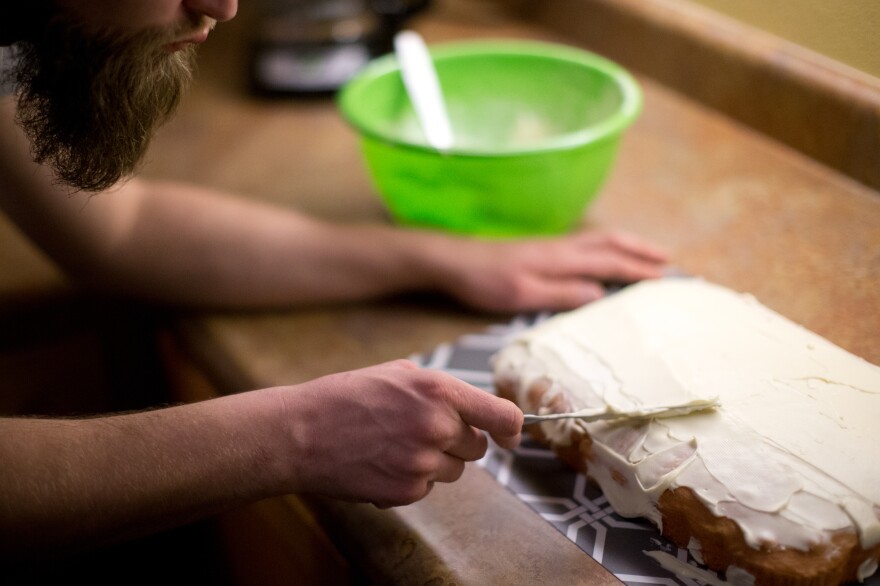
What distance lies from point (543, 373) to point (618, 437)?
0.31 ft

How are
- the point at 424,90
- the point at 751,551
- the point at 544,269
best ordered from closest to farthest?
the point at 751,551
the point at 544,269
the point at 424,90

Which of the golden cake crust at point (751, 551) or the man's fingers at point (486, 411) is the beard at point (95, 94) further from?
the golden cake crust at point (751, 551)

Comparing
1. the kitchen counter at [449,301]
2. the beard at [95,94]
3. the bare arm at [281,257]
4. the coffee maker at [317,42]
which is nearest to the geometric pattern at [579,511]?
the kitchen counter at [449,301]

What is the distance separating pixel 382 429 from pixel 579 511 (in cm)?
17

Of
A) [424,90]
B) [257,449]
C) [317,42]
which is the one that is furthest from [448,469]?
[317,42]

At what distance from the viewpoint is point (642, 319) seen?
0.73 m

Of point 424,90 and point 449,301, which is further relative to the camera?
point 424,90

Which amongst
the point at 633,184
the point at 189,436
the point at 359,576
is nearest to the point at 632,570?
the point at 359,576

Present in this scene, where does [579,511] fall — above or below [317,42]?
below

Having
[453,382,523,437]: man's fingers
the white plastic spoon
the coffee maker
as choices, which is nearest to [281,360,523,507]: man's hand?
[453,382,523,437]: man's fingers

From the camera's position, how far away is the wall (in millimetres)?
594

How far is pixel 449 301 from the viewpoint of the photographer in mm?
908

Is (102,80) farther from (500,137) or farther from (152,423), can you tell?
(500,137)

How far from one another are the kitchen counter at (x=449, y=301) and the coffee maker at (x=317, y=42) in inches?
1.4
